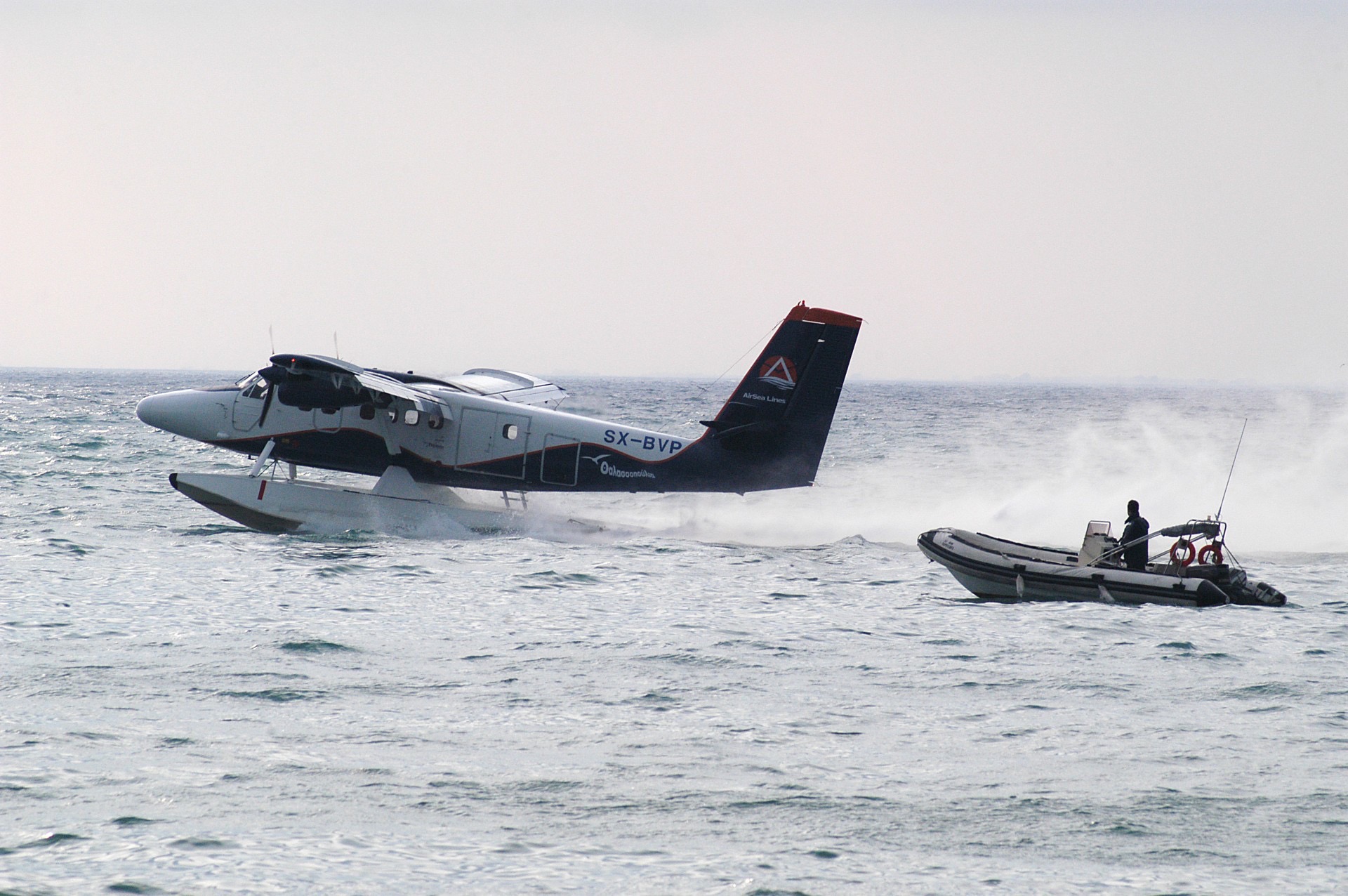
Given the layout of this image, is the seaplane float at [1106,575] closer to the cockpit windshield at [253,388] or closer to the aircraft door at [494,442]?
the aircraft door at [494,442]

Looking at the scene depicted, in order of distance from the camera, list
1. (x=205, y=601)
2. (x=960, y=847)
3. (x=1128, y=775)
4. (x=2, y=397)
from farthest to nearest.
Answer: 1. (x=2, y=397)
2. (x=205, y=601)
3. (x=1128, y=775)
4. (x=960, y=847)

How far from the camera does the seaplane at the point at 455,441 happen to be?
804 inches

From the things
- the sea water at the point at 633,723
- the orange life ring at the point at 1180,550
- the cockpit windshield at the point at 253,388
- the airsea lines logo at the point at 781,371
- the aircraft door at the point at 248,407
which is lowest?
the sea water at the point at 633,723

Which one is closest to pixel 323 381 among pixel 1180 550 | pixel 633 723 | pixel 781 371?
pixel 781 371

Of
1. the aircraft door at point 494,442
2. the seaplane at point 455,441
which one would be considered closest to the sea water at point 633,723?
the seaplane at point 455,441

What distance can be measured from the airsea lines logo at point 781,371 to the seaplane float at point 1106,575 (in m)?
4.56

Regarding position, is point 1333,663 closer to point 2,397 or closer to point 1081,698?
point 1081,698

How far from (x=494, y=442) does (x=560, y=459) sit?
1.27 m

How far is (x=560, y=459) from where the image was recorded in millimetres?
21094

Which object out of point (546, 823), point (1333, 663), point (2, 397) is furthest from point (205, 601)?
point (2, 397)

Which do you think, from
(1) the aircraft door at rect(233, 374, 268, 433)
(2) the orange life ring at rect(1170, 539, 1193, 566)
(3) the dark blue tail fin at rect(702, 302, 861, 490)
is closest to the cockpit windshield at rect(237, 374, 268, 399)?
(1) the aircraft door at rect(233, 374, 268, 433)

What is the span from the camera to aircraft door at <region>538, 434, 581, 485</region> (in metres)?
21.0

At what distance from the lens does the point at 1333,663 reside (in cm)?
1232

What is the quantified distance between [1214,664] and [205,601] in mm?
11255
